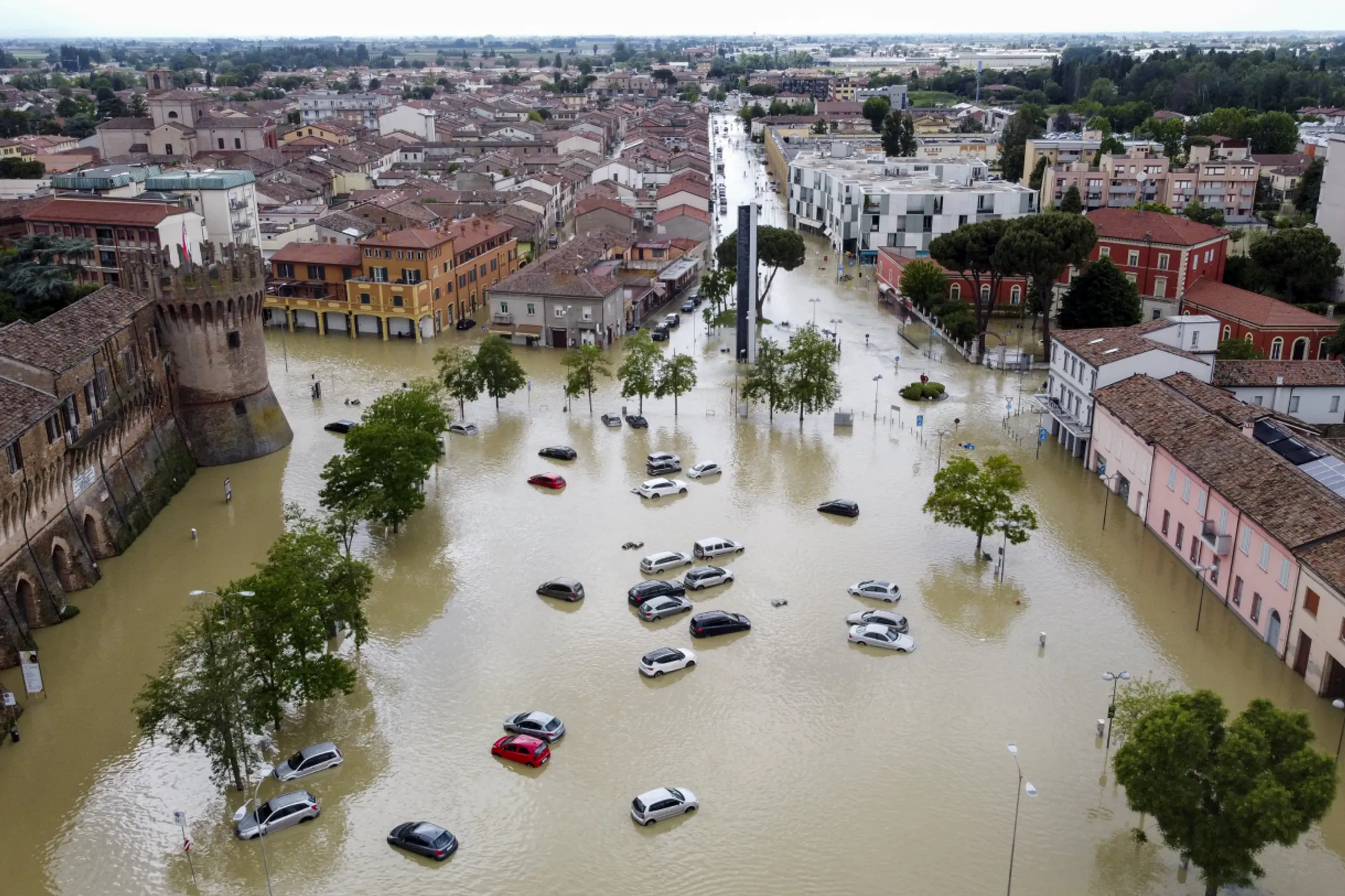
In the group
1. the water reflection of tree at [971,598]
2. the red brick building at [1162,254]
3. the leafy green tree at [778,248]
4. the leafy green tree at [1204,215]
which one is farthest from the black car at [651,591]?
the leafy green tree at [1204,215]

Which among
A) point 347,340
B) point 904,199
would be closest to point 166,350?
point 347,340

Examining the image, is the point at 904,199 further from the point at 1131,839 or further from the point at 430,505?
the point at 1131,839

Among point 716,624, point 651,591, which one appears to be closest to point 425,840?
point 716,624

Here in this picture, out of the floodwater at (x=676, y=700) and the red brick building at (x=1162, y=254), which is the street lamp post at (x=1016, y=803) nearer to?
the floodwater at (x=676, y=700)

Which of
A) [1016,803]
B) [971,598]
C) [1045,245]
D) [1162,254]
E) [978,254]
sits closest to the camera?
[1016,803]

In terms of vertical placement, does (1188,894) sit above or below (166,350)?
below

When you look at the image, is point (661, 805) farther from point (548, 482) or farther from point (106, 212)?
point (106, 212)

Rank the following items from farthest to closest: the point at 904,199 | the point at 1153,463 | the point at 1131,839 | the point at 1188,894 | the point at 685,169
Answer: the point at 685,169 → the point at 904,199 → the point at 1153,463 → the point at 1131,839 → the point at 1188,894
